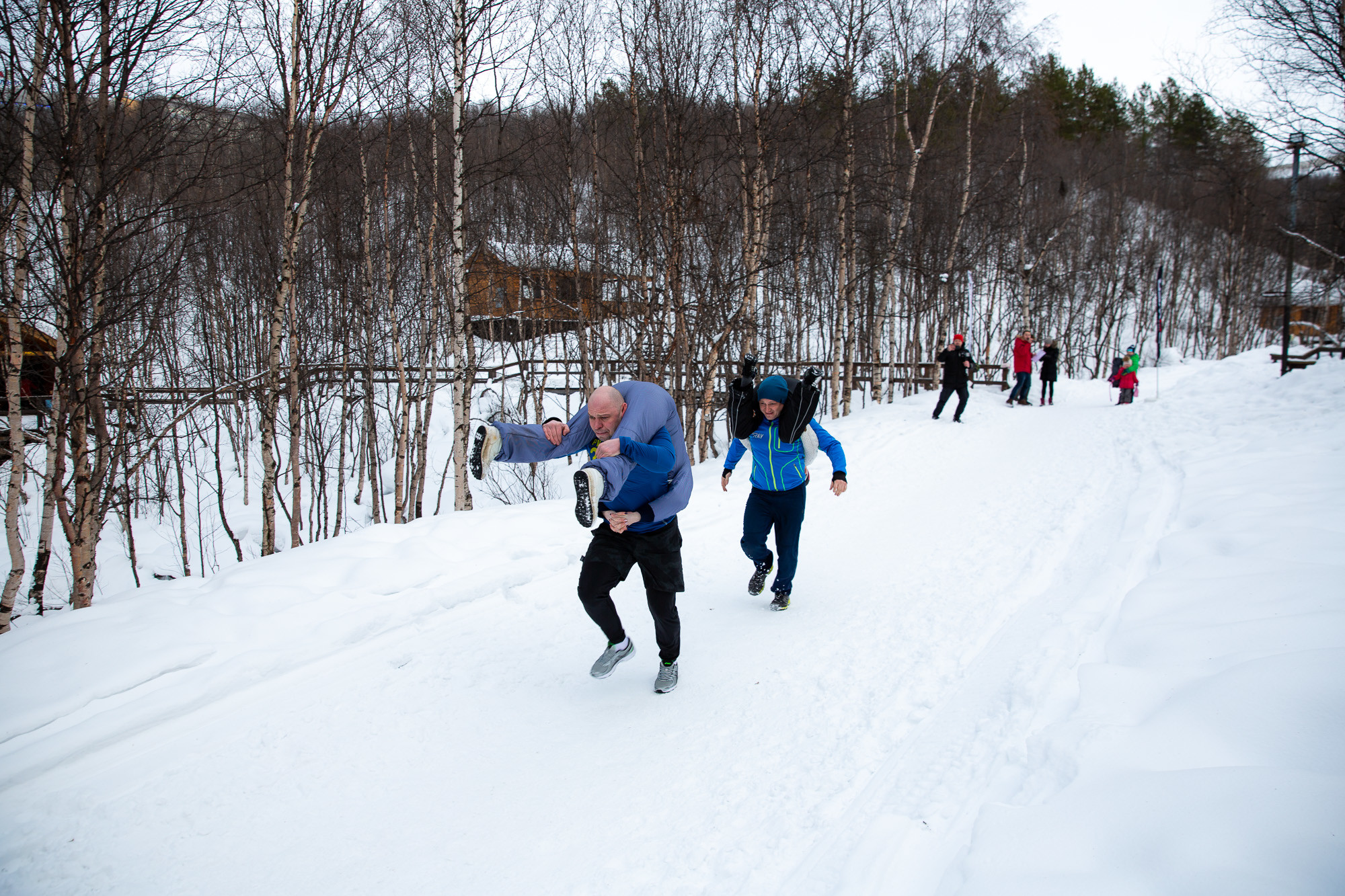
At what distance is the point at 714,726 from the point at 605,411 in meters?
1.74

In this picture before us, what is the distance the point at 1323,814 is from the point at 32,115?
8.77 metres

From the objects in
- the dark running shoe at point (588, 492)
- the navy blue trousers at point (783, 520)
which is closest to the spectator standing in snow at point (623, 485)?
the dark running shoe at point (588, 492)

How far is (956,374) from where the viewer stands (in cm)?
1263

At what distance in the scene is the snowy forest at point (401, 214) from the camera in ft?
18.1

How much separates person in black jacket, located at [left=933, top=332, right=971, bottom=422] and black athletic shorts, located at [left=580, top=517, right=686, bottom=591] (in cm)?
1055

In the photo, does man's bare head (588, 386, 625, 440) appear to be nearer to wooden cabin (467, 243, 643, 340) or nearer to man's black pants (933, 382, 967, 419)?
wooden cabin (467, 243, 643, 340)

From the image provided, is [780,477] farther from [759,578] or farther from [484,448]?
[484,448]

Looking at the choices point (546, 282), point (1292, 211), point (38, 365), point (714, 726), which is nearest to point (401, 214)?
point (546, 282)

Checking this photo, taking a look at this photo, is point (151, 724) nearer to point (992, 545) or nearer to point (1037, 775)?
point (1037, 775)

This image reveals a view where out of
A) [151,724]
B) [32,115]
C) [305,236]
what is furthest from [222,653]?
[305,236]

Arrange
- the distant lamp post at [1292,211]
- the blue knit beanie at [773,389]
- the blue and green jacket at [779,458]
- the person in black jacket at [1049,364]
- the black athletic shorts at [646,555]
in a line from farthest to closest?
the person in black jacket at [1049,364] < the distant lamp post at [1292,211] < the blue and green jacket at [779,458] < the blue knit beanie at [773,389] < the black athletic shorts at [646,555]

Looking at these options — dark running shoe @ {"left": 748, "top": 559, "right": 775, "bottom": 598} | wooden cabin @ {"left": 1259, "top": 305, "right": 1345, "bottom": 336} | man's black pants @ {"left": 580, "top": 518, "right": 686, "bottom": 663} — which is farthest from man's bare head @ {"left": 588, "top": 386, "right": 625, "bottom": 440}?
wooden cabin @ {"left": 1259, "top": 305, "right": 1345, "bottom": 336}

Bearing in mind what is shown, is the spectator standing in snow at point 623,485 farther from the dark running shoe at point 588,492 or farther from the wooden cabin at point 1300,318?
the wooden cabin at point 1300,318

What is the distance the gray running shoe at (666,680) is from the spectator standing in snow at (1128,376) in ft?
46.8
